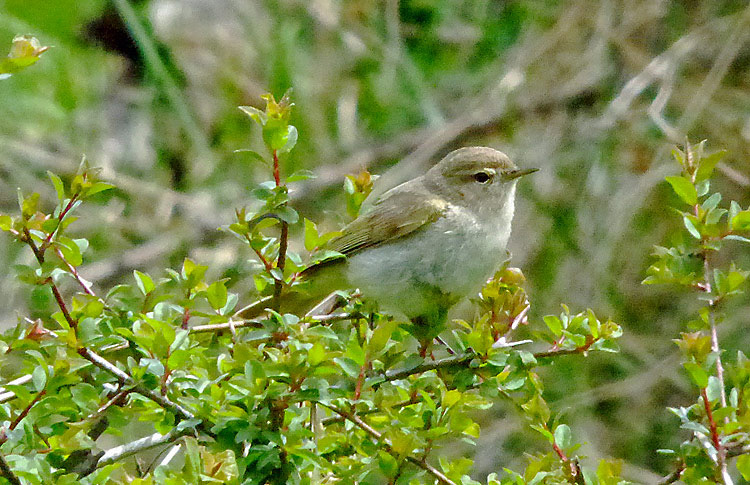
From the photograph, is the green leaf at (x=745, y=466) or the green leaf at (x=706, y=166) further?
the green leaf at (x=706, y=166)

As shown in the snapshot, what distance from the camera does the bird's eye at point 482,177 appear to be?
137 inches

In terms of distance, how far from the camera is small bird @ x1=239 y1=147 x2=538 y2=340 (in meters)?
3.00

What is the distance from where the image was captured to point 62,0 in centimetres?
605

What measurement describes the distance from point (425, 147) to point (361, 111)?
0.90 m

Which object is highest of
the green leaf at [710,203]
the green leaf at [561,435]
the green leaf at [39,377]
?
the green leaf at [39,377]

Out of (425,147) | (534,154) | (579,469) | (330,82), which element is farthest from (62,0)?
(579,469)

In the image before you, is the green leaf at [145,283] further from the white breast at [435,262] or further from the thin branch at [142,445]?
the white breast at [435,262]

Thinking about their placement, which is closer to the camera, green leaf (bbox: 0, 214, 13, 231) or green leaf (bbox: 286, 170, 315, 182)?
green leaf (bbox: 0, 214, 13, 231)

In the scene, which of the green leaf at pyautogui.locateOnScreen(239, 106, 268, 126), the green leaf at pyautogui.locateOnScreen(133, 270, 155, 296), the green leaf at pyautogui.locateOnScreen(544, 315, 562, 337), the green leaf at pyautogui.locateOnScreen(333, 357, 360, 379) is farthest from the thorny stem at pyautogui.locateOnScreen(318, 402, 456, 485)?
the green leaf at pyautogui.locateOnScreen(239, 106, 268, 126)

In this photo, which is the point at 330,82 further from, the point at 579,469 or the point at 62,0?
the point at 579,469

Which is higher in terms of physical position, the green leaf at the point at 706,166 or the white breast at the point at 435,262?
the green leaf at the point at 706,166

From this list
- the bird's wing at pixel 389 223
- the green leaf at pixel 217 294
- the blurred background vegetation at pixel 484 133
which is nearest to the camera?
the green leaf at pixel 217 294

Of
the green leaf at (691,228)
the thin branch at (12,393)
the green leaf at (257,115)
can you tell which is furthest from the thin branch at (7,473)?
the green leaf at (691,228)

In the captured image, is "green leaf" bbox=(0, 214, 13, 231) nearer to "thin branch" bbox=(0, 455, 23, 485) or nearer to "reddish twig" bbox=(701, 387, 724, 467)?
"thin branch" bbox=(0, 455, 23, 485)
